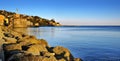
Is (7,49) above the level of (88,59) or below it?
above

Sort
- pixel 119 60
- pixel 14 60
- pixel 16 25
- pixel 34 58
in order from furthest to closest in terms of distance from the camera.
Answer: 1. pixel 16 25
2. pixel 119 60
3. pixel 14 60
4. pixel 34 58

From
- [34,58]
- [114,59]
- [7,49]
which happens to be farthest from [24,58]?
[114,59]

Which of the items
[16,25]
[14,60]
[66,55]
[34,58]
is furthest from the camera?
[16,25]

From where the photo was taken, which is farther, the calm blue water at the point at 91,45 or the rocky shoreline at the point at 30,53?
the calm blue water at the point at 91,45

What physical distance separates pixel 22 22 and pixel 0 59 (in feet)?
318

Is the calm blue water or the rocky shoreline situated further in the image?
the calm blue water

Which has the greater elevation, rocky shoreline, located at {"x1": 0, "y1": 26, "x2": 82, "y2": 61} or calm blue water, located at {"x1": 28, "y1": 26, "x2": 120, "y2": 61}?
rocky shoreline, located at {"x1": 0, "y1": 26, "x2": 82, "y2": 61}

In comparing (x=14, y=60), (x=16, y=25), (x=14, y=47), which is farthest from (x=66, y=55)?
(x=16, y=25)

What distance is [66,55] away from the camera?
13.7 m

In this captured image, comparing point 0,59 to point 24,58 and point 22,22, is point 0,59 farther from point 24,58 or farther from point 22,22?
point 22,22

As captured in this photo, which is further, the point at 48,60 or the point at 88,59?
the point at 88,59

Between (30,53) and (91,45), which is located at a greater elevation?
(30,53)

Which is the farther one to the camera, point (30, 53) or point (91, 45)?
point (91, 45)

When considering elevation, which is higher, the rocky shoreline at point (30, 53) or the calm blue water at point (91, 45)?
the rocky shoreline at point (30, 53)
